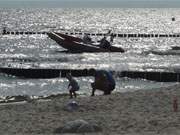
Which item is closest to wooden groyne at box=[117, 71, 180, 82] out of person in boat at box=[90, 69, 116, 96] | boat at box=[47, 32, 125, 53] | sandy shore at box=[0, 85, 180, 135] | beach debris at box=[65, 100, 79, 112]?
person in boat at box=[90, 69, 116, 96]

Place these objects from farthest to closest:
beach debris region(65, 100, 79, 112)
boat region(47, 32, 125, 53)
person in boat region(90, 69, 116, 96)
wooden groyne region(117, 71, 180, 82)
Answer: boat region(47, 32, 125, 53), wooden groyne region(117, 71, 180, 82), person in boat region(90, 69, 116, 96), beach debris region(65, 100, 79, 112)

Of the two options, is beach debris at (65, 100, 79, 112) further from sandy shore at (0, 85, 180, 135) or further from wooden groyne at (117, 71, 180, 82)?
wooden groyne at (117, 71, 180, 82)

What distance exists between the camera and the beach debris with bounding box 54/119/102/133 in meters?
11.9

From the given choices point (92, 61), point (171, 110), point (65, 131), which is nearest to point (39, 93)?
point (171, 110)

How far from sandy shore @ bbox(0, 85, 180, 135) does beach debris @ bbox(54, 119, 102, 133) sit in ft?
0.63

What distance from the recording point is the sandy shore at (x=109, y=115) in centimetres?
1229

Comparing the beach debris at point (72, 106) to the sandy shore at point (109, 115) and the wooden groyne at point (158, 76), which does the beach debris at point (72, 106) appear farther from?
the wooden groyne at point (158, 76)

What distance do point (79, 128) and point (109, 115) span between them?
2.12 m

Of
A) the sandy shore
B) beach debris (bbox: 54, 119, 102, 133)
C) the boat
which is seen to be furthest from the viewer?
the boat

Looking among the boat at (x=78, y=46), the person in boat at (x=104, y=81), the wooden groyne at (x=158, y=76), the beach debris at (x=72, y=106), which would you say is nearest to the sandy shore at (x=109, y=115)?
the beach debris at (x=72, y=106)

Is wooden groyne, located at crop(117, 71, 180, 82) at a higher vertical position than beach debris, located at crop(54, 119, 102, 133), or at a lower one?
lower

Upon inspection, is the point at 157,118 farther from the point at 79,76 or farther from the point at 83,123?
the point at 79,76

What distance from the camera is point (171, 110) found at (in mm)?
14414

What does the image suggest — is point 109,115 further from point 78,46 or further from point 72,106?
point 78,46
